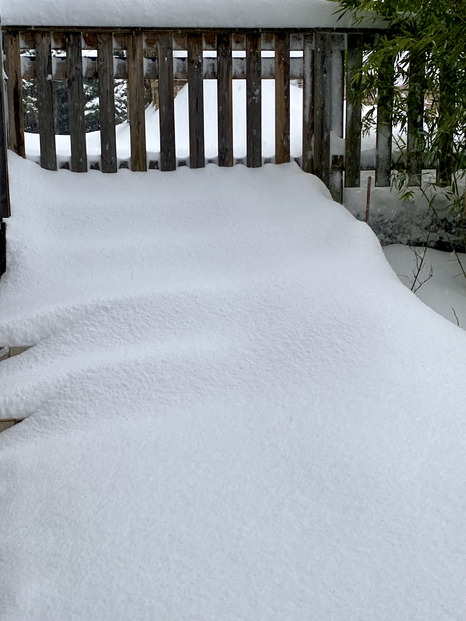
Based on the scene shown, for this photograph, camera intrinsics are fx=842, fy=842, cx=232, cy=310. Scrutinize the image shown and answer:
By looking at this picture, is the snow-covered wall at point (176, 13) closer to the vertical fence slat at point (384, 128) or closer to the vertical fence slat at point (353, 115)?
the vertical fence slat at point (353, 115)

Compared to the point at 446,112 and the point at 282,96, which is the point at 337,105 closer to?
the point at 282,96

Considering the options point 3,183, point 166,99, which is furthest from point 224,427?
point 166,99

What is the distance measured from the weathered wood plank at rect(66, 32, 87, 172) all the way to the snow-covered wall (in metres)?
0.12

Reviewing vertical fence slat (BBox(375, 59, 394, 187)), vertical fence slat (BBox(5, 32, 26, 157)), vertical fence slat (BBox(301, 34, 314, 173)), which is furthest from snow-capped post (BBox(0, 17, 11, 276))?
vertical fence slat (BBox(375, 59, 394, 187))

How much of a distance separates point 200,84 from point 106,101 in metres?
0.51

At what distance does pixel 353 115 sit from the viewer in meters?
4.66

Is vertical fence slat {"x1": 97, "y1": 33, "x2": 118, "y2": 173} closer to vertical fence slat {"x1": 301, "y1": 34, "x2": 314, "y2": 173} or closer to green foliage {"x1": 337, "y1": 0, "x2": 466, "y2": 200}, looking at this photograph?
vertical fence slat {"x1": 301, "y1": 34, "x2": 314, "y2": 173}

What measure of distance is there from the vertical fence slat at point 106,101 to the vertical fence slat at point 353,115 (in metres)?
1.29

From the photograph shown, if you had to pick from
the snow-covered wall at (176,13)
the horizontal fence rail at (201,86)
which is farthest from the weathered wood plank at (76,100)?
the snow-covered wall at (176,13)

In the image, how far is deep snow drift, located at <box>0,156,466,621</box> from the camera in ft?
6.23

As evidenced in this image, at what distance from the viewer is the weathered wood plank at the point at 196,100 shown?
4.45 m

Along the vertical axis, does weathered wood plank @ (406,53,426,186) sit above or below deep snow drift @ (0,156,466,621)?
above

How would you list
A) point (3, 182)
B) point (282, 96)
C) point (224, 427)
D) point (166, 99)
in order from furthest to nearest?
point (282, 96) → point (166, 99) → point (3, 182) → point (224, 427)

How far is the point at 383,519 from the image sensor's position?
2.07 metres
